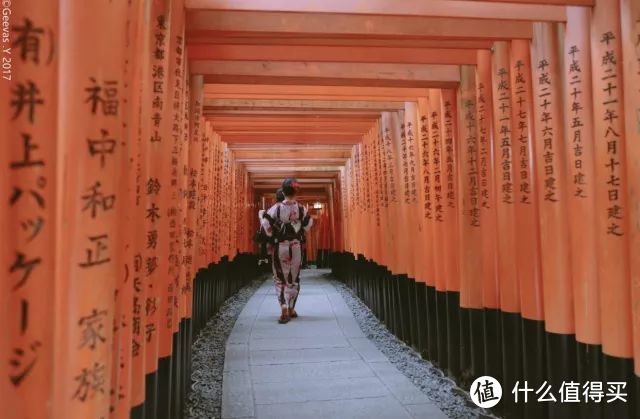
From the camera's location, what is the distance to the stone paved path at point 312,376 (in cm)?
377

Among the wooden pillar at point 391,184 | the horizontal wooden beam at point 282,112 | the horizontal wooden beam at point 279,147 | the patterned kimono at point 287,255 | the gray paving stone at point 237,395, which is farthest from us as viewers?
the horizontal wooden beam at point 279,147

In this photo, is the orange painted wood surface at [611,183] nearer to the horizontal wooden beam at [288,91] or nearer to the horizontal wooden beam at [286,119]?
the horizontal wooden beam at [288,91]

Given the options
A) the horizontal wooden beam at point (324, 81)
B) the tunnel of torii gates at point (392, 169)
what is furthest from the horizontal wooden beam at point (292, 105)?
the horizontal wooden beam at point (324, 81)

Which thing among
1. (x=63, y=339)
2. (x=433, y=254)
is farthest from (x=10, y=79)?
(x=433, y=254)

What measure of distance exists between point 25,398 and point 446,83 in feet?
13.2

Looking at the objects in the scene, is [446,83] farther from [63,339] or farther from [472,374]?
[63,339]

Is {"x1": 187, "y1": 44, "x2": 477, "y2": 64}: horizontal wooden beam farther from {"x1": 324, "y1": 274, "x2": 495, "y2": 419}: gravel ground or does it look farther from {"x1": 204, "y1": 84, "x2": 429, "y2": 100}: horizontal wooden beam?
{"x1": 324, "y1": 274, "x2": 495, "y2": 419}: gravel ground

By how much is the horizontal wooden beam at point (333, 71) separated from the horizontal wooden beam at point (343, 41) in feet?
1.23

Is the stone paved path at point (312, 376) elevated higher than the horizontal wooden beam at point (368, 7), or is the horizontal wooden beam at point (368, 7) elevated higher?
the horizontal wooden beam at point (368, 7)

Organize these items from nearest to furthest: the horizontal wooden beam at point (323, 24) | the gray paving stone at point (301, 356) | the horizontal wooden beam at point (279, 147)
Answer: the horizontal wooden beam at point (323, 24), the gray paving stone at point (301, 356), the horizontal wooden beam at point (279, 147)

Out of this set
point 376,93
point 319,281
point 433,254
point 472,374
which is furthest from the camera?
point 319,281

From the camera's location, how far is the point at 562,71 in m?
2.98

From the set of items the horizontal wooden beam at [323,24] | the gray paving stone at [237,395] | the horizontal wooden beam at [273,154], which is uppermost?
the horizontal wooden beam at [273,154]

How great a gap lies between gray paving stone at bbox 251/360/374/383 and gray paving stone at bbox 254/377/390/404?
13 centimetres
